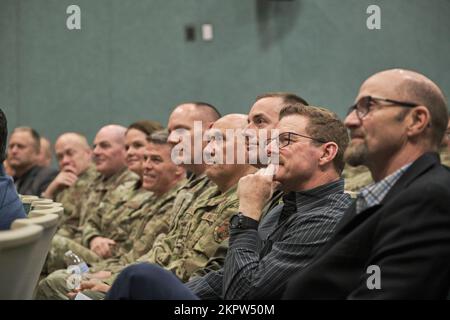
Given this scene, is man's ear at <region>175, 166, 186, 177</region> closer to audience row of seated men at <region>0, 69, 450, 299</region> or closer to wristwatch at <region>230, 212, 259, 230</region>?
audience row of seated men at <region>0, 69, 450, 299</region>

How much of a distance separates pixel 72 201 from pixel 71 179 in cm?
26

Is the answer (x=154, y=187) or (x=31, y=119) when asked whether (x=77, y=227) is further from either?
(x=31, y=119)

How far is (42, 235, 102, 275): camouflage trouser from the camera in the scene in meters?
4.50

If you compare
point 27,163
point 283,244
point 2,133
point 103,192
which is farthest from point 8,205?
point 27,163

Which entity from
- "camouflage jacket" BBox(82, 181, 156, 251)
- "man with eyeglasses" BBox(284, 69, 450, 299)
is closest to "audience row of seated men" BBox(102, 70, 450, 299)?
"man with eyeglasses" BBox(284, 69, 450, 299)

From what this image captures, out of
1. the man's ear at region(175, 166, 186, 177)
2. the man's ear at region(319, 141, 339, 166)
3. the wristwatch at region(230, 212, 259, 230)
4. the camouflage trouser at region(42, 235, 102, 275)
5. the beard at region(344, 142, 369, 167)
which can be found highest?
the beard at region(344, 142, 369, 167)

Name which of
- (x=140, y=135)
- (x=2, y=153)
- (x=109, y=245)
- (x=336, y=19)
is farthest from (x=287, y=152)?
(x=336, y=19)

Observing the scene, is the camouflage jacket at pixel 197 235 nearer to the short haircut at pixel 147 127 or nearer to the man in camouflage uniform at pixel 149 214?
the man in camouflage uniform at pixel 149 214

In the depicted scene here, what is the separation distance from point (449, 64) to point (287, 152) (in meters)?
4.37

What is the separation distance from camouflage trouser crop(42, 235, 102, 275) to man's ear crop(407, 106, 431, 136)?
292 centimetres

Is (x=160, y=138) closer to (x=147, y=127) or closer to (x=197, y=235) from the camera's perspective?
(x=147, y=127)

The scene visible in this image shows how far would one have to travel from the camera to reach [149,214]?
4.20 m

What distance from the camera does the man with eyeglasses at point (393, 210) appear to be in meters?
1.71

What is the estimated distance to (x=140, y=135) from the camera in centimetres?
515
